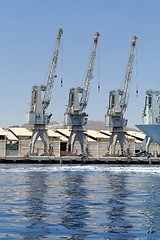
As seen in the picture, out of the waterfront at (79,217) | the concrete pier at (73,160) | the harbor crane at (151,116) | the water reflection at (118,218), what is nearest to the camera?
the waterfront at (79,217)

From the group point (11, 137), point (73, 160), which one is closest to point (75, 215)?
point (73, 160)

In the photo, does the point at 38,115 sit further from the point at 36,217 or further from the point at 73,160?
the point at 36,217

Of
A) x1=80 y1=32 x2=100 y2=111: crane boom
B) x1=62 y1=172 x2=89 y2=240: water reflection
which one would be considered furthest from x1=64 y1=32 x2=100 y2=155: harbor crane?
x1=62 y1=172 x2=89 y2=240: water reflection

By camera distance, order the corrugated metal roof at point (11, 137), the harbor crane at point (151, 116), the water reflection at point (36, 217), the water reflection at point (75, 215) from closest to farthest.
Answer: the water reflection at point (36, 217)
the water reflection at point (75, 215)
the harbor crane at point (151, 116)
the corrugated metal roof at point (11, 137)

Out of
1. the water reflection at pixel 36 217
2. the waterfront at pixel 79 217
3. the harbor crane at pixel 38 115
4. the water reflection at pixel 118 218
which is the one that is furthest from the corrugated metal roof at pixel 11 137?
the water reflection at pixel 118 218

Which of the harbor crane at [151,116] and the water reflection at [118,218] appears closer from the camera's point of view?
the water reflection at [118,218]

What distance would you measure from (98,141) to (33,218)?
134m

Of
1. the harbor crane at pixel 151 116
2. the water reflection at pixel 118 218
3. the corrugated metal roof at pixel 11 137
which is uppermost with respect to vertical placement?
the harbor crane at pixel 151 116

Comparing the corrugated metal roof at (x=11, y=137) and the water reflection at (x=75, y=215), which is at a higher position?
the corrugated metal roof at (x=11, y=137)

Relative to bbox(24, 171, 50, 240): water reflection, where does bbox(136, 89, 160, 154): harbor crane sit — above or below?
above

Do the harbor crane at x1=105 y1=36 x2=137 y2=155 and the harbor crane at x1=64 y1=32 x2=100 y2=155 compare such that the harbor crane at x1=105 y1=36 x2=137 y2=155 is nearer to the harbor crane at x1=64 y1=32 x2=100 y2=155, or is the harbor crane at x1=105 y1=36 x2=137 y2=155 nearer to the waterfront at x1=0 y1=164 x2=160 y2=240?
the harbor crane at x1=64 y1=32 x2=100 y2=155

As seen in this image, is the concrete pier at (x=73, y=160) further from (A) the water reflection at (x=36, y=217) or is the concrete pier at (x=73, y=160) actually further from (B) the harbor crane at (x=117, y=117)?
(A) the water reflection at (x=36, y=217)

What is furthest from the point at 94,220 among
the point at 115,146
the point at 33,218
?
the point at 115,146

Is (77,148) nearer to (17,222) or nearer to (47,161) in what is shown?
(47,161)
